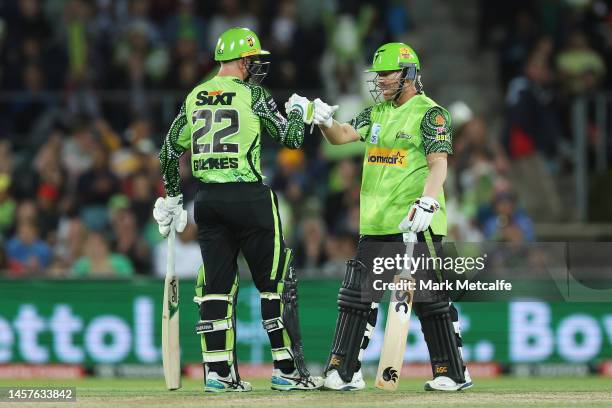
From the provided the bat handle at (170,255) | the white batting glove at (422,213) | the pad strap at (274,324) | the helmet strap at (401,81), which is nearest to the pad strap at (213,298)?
the pad strap at (274,324)

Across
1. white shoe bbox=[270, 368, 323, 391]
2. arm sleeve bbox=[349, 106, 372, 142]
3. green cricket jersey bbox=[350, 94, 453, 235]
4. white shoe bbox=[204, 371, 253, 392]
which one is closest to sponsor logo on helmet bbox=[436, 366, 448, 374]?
white shoe bbox=[270, 368, 323, 391]

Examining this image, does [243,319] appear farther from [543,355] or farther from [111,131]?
[111,131]

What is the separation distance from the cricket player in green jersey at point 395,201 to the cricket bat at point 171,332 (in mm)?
1143

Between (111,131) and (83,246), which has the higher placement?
(111,131)

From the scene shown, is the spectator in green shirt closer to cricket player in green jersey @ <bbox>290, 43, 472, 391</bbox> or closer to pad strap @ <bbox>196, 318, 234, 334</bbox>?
pad strap @ <bbox>196, 318, 234, 334</bbox>

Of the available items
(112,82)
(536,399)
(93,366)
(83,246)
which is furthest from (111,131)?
(536,399)

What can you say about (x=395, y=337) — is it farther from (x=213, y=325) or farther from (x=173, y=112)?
(x=173, y=112)

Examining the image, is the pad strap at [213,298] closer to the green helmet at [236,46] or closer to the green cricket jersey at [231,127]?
the green cricket jersey at [231,127]

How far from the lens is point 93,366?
1575 centimetres

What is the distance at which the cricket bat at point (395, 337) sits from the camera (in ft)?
36.1

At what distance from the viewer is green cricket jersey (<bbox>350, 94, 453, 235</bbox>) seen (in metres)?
11.1

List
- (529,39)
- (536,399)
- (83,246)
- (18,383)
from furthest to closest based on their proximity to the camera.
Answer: (529,39) < (83,246) < (18,383) < (536,399)

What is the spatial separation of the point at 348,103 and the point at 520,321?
174 inches

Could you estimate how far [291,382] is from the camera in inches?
440
